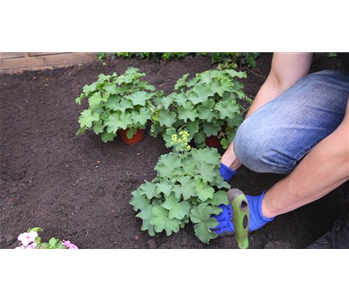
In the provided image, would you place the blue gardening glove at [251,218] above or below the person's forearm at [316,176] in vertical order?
below

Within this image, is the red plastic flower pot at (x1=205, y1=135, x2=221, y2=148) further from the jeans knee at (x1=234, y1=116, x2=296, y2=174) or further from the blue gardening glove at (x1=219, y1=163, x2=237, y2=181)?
the jeans knee at (x1=234, y1=116, x2=296, y2=174)

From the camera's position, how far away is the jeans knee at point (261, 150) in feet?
4.71

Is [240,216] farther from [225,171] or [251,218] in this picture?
[225,171]

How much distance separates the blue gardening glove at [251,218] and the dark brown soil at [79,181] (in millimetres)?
61

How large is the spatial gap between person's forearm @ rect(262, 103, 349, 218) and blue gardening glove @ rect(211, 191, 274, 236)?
28mm

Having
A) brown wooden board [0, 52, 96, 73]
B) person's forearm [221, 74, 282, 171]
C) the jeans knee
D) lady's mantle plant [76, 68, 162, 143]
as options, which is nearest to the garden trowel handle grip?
the jeans knee

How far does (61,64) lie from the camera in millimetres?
2666

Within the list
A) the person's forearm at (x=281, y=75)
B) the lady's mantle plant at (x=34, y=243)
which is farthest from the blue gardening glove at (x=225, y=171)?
the lady's mantle plant at (x=34, y=243)

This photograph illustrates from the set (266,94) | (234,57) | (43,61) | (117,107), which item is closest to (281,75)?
(266,94)

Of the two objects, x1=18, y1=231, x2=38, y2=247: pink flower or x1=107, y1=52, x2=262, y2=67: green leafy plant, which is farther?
x1=107, y1=52, x2=262, y2=67: green leafy plant

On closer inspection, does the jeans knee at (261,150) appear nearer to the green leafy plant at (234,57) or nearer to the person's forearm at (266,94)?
the person's forearm at (266,94)

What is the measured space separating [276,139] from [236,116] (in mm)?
477

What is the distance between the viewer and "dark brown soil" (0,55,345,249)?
5.46ft

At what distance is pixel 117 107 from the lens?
191cm
